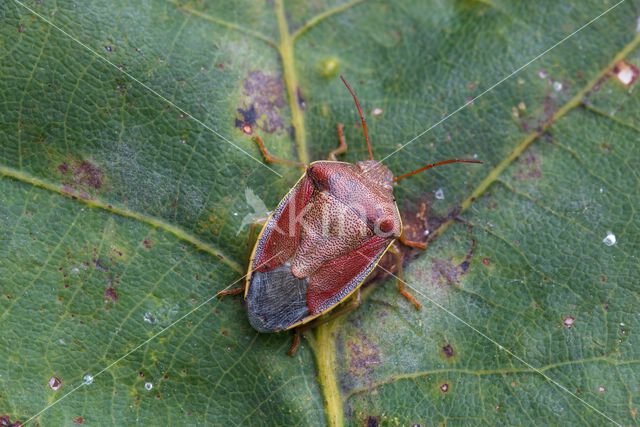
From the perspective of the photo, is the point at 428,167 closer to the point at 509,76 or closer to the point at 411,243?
the point at 411,243

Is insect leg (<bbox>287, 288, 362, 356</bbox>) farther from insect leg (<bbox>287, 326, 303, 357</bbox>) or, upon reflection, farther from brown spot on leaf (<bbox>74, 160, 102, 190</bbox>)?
brown spot on leaf (<bbox>74, 160, 102, 190</bbox>)

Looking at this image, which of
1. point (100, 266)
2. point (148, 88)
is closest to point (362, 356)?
point (100, 266)

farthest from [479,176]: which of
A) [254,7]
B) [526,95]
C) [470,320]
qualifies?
[254,7]

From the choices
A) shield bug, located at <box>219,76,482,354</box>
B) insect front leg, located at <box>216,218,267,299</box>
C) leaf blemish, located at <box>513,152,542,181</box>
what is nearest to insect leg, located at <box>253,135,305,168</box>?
shield bug, located at <box>219,76,482,354</box>

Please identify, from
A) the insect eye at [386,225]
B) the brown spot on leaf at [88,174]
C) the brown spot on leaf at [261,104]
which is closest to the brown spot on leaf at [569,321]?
the insect eye at [386,225]

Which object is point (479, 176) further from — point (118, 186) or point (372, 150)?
point (118, 186)

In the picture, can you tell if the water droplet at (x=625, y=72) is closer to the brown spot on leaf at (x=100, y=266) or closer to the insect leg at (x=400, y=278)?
the insect leg at (x=400, y=278)
